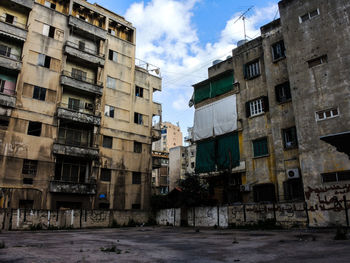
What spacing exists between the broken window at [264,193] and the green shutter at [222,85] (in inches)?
398

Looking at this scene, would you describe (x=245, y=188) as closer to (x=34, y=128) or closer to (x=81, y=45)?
(x=34, y=128)

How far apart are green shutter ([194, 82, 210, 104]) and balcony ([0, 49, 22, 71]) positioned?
17.8m

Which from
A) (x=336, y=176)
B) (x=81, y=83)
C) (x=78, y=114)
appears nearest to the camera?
(x=336, y=176)

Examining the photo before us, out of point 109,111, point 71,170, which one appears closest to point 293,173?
point 109,111

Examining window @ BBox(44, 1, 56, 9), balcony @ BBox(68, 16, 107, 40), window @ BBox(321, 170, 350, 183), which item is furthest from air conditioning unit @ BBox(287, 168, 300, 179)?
window @ BBox(44, 1, 56, 9)

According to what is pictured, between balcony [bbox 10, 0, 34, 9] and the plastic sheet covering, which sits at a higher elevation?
balcony [bbox 10, 0, 34, 9]

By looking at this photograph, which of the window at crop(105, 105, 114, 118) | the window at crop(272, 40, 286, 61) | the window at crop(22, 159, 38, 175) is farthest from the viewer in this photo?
the window at crop(105, 105, 114, 118)

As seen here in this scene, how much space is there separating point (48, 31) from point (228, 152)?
73.9 ft

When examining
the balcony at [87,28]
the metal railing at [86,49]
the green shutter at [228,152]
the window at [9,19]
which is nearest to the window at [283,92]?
the green shutter at [228,152]

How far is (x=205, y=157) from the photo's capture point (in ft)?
99.5

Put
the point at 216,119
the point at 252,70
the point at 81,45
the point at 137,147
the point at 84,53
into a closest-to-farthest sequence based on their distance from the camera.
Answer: the point at 252,70, the point at 216,119, the point at 84,53, the point at 81,45, the point at 137,147

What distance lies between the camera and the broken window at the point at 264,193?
23.8 m

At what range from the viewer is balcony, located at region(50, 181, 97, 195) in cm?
2795

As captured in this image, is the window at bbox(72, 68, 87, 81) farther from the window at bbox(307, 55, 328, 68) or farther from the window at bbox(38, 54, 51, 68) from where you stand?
the window at bbox(307, 55, 328, 68)
